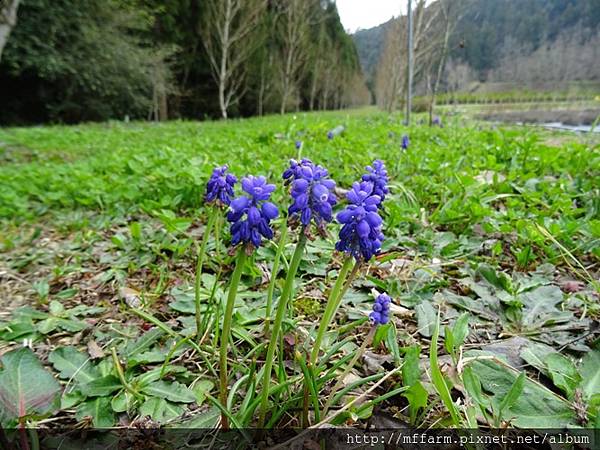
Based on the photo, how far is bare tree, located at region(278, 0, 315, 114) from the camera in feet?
78.1

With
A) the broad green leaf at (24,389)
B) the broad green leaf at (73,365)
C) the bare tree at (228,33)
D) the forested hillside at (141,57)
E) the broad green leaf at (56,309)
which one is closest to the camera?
the broad green leaf at (24,389)

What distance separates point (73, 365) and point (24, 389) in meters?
0.24

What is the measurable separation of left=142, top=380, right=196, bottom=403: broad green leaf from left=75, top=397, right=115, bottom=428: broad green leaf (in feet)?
0.32

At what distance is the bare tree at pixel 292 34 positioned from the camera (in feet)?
78.1

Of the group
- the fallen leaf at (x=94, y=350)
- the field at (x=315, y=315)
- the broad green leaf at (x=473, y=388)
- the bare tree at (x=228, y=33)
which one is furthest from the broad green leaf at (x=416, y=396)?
the bare tree at (x=228, y=33)

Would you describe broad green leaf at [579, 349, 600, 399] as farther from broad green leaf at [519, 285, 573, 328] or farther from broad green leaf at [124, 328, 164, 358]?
broad green leaf at [124, 328, 164, 358]

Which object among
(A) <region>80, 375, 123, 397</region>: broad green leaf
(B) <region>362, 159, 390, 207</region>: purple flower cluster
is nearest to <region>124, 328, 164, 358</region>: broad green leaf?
(A) <region>80, 375, 123, 397</region>: broad green leaf

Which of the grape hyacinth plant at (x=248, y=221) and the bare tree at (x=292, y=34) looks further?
the bare tree at (x=292, y=34)

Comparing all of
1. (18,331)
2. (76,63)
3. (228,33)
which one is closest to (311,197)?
(18,331)

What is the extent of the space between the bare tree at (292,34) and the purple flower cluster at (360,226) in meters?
25.1

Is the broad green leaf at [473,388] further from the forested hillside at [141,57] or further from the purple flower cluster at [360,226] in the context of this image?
the forested hillside at [141,57]

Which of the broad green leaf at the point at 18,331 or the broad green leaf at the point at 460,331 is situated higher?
the broad green leaf at the point at 460,331

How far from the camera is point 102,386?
3.57 ft

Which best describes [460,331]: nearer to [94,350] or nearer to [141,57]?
[94,350]
